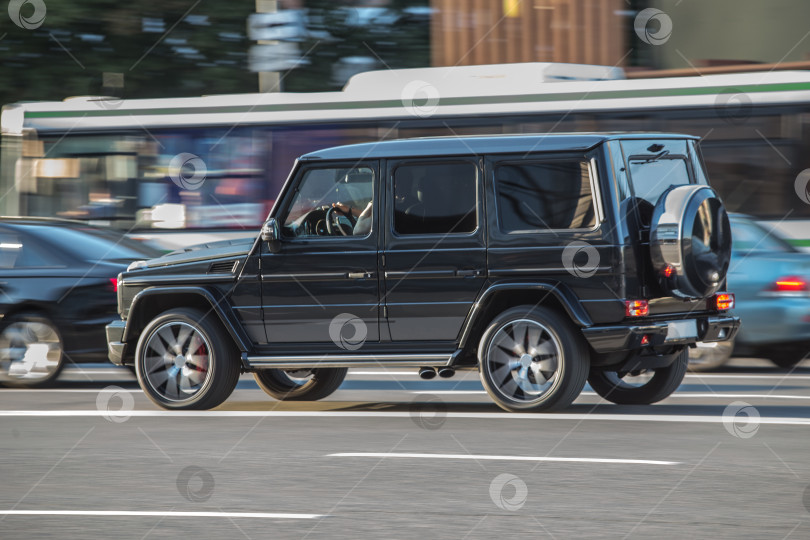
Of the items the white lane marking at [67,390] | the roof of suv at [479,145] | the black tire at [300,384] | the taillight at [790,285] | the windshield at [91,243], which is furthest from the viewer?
the taillight at [790,285]

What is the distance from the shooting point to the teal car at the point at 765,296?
13.1 m

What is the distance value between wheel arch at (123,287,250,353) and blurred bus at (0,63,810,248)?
26.5 feet

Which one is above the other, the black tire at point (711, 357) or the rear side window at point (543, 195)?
the rear side window at point (543, 195)

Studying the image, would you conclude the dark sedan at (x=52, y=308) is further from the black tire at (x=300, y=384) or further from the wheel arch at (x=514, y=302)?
the wheel arch at (x=514, y=302)

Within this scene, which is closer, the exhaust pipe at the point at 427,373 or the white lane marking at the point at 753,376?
the exhaust pipe at the point at 427,373

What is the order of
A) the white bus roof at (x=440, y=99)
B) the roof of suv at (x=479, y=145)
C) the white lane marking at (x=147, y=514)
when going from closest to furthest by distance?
the white lane marking at (x=147, y=514) < the roof of suv at (x=479, y=145) < the white bus roof at (x=440, y=99)

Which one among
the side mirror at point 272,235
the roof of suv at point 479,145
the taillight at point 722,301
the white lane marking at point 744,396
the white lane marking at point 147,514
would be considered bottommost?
the white lane marking at point 744,396

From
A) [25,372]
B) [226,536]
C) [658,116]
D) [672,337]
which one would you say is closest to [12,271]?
[25,372]

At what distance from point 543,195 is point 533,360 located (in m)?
1.11

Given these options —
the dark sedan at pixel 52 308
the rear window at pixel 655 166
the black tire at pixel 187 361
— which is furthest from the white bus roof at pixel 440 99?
the black tire at pixel 187 361

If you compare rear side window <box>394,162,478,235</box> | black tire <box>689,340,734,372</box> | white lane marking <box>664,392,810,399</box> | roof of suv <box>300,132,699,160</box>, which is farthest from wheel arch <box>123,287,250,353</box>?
black tire <box>689,340,734,372</box>

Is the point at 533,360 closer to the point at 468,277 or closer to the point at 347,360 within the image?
the point at 468,277

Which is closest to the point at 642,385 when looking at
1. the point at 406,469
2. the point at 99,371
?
the point at 406,469

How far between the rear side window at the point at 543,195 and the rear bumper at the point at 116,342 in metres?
3.01
